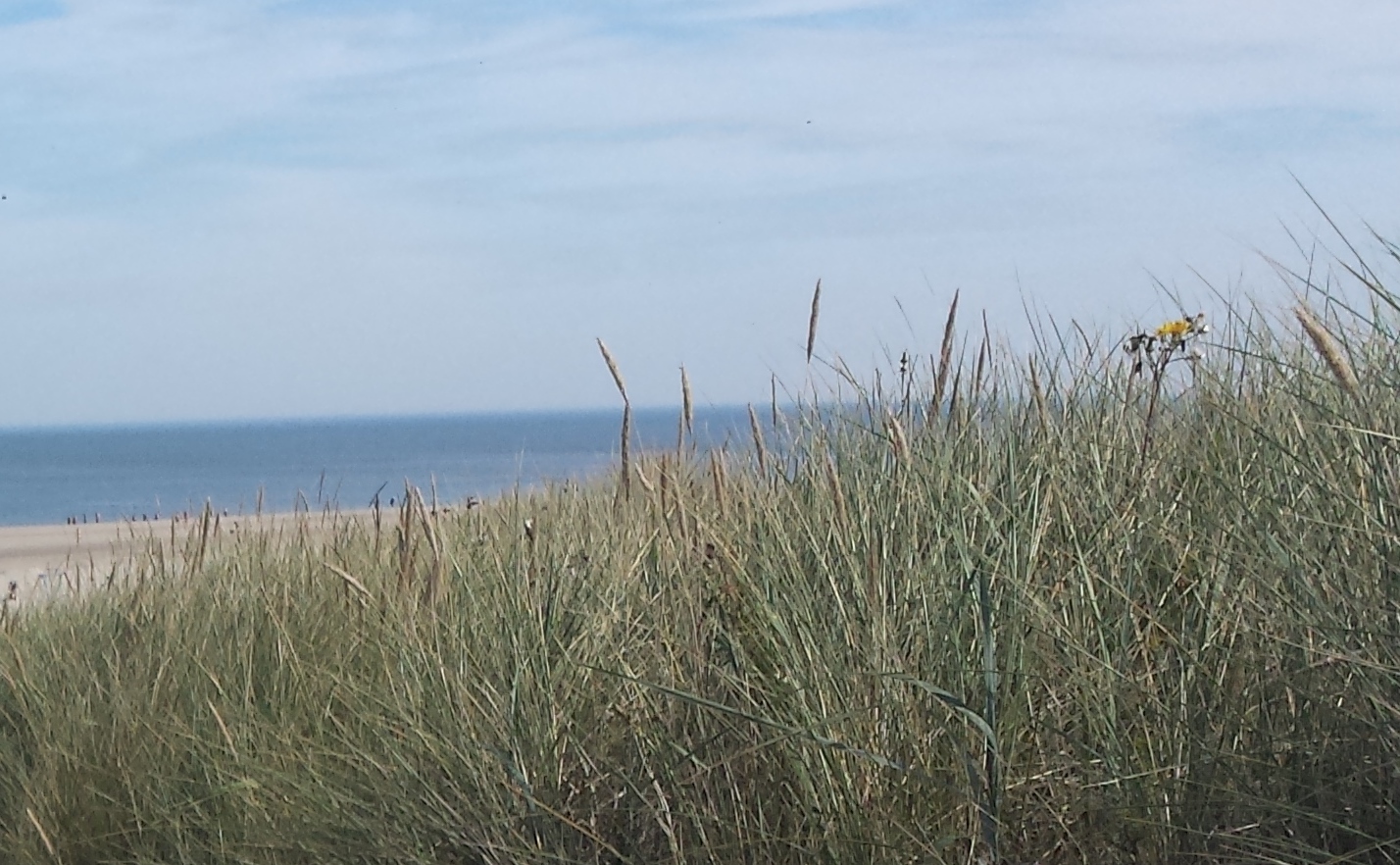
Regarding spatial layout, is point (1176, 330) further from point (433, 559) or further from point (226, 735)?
point (226, 735)

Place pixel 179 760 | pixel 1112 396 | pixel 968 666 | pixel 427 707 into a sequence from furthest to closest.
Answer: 1. pixel 1112 396
2. pixel 179 760
3. pixel 427 707
4. pixel 968 666

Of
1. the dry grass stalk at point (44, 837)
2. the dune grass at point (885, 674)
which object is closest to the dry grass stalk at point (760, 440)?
the dune grass at point (885, 674)

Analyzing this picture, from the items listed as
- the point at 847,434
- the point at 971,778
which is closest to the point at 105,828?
the point at 847,434

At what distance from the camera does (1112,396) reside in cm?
364

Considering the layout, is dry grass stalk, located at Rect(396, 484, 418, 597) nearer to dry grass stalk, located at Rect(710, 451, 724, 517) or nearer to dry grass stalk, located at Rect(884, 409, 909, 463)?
dry grass stalk, located at Rect(710, 451, 724, 517)

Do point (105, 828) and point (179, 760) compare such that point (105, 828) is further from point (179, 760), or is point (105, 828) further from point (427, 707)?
point (427, 707)

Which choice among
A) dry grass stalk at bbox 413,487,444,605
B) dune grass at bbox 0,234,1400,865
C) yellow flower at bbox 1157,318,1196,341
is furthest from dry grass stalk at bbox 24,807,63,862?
yellow flower at bbox 1157,318,1196,341

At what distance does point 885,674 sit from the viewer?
214 centimetres

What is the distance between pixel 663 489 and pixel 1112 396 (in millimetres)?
1136

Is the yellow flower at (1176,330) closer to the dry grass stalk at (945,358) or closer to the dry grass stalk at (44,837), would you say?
the dry grass stalk at (945,358)

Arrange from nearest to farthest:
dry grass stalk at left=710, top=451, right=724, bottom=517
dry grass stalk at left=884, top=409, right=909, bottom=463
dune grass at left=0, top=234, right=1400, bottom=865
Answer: dune grass at left=0, top=234, right=1400, bottom=865 → dry grass stalk at left=884, top=409, right=909, bottom=463 → dry grass stalk at left=710, top=451, right=724, bottom=517

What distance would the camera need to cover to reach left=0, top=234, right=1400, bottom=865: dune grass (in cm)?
215

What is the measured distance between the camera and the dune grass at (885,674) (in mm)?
2152

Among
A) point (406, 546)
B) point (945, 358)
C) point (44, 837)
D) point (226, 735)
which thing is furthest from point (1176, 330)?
point (44, 837)
